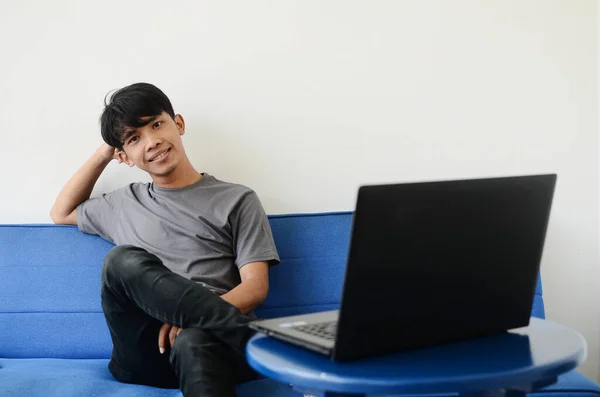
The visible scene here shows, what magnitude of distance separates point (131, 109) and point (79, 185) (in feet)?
1.09

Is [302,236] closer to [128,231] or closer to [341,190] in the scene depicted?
[341,190]

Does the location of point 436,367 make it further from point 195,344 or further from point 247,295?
point 247,295

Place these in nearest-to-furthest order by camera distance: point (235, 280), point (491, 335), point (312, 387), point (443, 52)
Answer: point (312, 387) → point (491, 335) → point (235, 280) → point (443, 52)

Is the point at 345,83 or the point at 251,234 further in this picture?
the point at 345,83

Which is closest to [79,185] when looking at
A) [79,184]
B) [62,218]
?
[79,184]

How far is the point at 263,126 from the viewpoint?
7.09 ft

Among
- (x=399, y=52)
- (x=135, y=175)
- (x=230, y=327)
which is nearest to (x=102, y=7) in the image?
(x=135, y=175)

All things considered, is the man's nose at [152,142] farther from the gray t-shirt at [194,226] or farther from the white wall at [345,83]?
the white wall at [345,83]

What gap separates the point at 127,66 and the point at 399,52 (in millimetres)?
888

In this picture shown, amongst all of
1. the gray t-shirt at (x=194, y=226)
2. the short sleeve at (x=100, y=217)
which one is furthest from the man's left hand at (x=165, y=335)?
the short sleeve at (x=100, y=217)

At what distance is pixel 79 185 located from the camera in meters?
2.04

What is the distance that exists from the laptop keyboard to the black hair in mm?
1063

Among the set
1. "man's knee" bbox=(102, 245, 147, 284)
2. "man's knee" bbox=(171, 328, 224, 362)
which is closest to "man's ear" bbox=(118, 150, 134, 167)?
"man's knee" bbox=(102, 245, 147, 284)

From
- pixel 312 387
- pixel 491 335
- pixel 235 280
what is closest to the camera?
pixel 312 387
